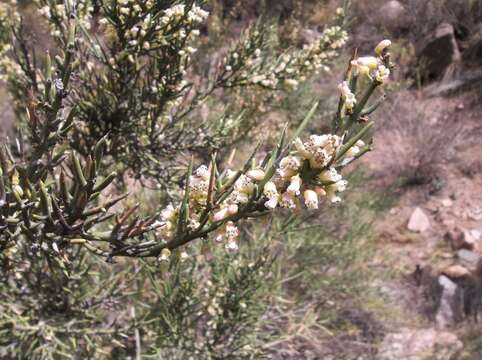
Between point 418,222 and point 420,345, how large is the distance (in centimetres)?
235

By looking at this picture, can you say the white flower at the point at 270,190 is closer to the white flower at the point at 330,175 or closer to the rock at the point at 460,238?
the white flower at the point at 330,175

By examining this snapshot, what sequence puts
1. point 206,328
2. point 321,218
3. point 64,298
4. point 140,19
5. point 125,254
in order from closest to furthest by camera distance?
point 125,254, point 140,19, point 64,298, point 206,328, point 321,218

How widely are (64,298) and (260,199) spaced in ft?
5.90

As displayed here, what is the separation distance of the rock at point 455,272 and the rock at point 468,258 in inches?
→ 5.0

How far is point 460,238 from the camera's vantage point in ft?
19.7

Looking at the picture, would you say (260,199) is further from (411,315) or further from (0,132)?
(0,132)

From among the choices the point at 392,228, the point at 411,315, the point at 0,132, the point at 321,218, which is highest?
the point at 0,132

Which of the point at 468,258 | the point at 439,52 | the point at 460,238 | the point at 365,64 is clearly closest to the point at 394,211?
the point at 460,238

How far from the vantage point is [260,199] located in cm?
Result: 81

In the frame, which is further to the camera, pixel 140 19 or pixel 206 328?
pixel 206 328

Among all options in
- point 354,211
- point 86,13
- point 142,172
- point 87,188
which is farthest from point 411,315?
point 87,188

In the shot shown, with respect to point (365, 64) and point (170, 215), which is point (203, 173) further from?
point (365, 64)

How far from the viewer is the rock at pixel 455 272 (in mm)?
5441

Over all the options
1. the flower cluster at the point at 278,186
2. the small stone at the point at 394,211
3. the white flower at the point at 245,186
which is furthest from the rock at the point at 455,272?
the white flower at the point at 245,186
